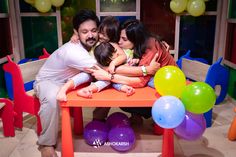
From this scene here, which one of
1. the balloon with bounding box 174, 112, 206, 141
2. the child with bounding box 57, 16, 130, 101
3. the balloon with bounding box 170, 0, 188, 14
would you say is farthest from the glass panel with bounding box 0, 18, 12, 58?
the balloon with bounding box 174, 112, 206, 141

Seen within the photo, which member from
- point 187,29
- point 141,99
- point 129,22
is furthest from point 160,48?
point 187,29

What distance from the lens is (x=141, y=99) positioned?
176 centimetres

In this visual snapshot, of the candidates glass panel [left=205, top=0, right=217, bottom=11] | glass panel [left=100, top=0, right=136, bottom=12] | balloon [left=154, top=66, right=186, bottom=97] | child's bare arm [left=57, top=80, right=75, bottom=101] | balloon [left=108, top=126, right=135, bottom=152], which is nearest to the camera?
balloon [left=154, top=66, right=186, bottom=97]

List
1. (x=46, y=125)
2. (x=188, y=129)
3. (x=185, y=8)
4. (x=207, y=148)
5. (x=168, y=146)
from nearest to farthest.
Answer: (x=188, y=129) < (x=168, y=146) < (x=46, y=125) < (x=207, y=148) < (x=185, y=8)

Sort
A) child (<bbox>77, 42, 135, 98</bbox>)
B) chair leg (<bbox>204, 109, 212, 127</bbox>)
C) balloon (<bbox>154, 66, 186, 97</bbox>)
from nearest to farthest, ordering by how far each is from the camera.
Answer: balloon (<bbox>154, 66, 186, 97</bbox>) → child (<bbox>77, 42, 135, 98</bbox>) → chair leg (<bbox>204, 109, 212, 127</bbox>)

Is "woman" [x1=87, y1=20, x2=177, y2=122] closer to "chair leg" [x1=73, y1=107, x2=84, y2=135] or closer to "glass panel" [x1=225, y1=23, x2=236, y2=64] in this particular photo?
"chair leg" [x1=73, y1=107, x2=84, y2=135]

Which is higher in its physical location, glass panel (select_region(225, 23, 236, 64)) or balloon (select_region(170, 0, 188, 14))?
balloon (select_region(170, 0, 188, 14))

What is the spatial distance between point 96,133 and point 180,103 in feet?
2.95

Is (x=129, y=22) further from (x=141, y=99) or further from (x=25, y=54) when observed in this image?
(x=25, y=54)

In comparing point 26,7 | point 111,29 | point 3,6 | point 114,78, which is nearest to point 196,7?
point 111,29

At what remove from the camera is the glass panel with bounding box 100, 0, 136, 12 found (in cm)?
362

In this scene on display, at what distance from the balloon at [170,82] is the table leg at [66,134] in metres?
0.69

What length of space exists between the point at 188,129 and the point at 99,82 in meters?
0.75

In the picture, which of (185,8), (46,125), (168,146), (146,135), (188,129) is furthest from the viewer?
(185,8)
